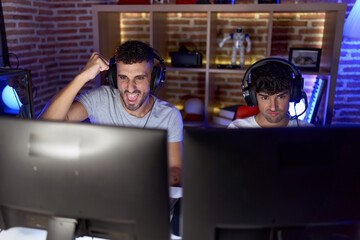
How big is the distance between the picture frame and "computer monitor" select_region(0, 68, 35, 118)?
2013mm

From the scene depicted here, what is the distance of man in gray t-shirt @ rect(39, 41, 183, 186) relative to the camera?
1755 millimetres

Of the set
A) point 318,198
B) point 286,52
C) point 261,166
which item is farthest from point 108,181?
point 286,52

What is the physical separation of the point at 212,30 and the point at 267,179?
2.10 metres

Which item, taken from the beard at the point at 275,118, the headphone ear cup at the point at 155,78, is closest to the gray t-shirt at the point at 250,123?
the beard at the point at 275,118

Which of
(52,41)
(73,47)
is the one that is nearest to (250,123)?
(73,47)

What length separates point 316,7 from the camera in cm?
237

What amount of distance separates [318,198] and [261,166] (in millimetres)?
177

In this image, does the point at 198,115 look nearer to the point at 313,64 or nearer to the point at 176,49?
the point at 176,49

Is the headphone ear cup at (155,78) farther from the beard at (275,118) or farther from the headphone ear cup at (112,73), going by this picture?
the beard at (275,118)

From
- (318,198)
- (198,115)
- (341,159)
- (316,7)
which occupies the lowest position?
(198,115)

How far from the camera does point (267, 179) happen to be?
781 millimetres

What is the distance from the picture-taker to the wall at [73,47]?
279cm

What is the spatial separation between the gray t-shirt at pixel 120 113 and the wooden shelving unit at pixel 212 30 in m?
0.90

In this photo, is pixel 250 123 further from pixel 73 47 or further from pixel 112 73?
pixel 73 47
